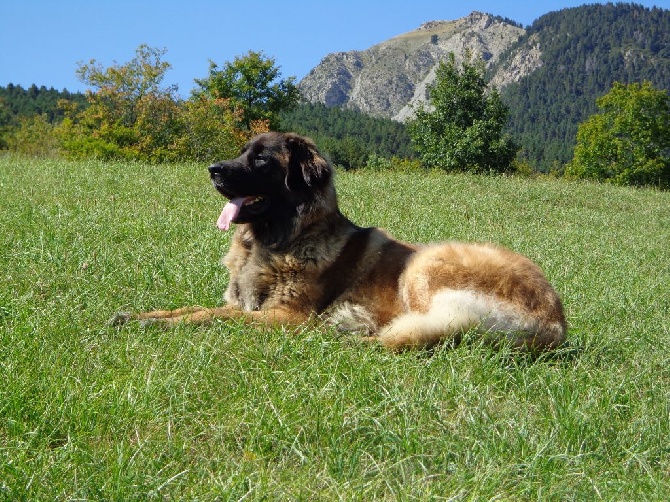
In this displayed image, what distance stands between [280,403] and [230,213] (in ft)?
7.18

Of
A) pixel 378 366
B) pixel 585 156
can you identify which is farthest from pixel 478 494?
pixel 585 156

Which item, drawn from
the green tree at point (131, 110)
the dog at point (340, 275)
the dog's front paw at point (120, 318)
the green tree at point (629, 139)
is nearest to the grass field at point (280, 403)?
the dog's front paw at point (120, 318)

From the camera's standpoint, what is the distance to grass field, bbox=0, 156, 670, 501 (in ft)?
8.20

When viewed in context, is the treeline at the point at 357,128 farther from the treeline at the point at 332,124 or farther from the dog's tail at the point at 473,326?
the dog's tail at the point at 473,326

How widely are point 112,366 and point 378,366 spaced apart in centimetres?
148

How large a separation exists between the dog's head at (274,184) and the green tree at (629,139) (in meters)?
48.9

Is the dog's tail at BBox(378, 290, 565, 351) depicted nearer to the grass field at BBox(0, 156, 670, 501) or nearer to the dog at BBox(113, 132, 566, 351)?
the dog at BBox(113, 132, 566, 351)

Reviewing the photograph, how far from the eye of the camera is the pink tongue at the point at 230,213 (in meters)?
4.88

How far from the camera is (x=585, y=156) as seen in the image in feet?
→ 181

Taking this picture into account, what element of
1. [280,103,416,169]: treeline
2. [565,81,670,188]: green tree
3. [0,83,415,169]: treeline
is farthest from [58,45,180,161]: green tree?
[280,103,416,169]: treeline

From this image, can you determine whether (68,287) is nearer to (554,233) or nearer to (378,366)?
(378,366)

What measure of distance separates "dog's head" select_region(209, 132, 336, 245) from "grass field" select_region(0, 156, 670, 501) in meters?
0.84

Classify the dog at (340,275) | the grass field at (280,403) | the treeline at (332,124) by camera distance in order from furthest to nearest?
the treeline at (332,124), the dog at (340,275), the grass field at (280,403)

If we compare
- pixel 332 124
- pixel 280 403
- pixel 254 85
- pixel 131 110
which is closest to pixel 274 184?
pixel 280 403
